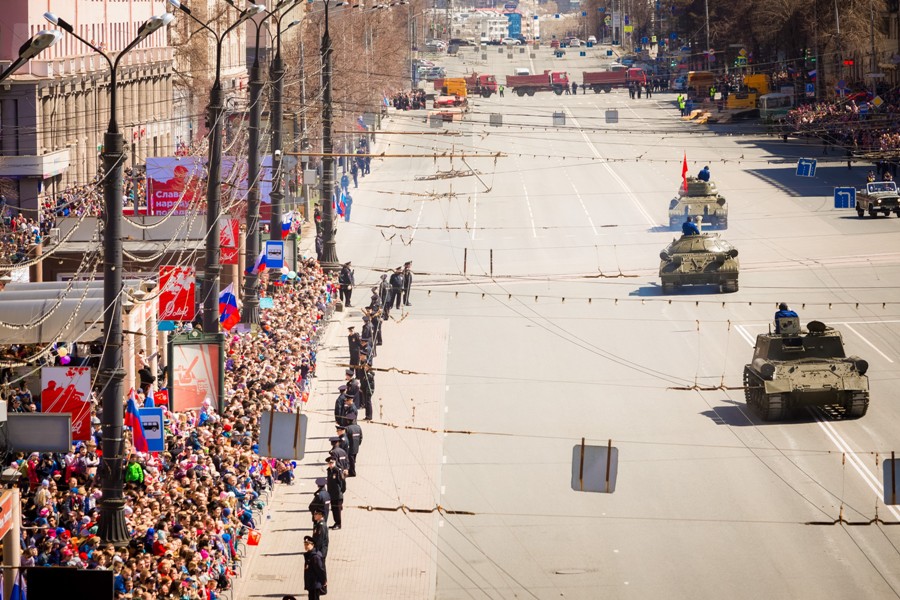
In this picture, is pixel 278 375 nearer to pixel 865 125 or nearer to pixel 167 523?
pixel 167 523

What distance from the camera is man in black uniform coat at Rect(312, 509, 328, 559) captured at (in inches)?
940

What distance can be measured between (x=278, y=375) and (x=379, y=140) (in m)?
65.3

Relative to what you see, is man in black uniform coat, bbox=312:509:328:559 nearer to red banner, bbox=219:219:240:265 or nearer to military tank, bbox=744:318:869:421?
military tank, bbox=744:318:869:421

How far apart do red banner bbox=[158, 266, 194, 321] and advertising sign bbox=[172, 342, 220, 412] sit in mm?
5229

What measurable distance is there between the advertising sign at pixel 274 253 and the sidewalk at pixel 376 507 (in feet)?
9.70

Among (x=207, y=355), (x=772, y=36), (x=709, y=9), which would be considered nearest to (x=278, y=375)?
(x=207, y=355)

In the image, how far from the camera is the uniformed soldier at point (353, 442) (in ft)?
98.7

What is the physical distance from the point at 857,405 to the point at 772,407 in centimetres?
170

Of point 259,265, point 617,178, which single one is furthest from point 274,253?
point 617,178

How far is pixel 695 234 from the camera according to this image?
49188mm

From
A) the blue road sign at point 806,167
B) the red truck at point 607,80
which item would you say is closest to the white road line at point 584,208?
the blue road sign at point 806,167

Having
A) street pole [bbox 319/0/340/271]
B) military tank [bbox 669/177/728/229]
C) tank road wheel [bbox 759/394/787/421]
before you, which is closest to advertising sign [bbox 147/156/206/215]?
street pole [bbox 319/0/340/271]

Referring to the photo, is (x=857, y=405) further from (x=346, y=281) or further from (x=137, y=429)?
(x=346, y=281)

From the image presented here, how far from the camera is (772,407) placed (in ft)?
110
